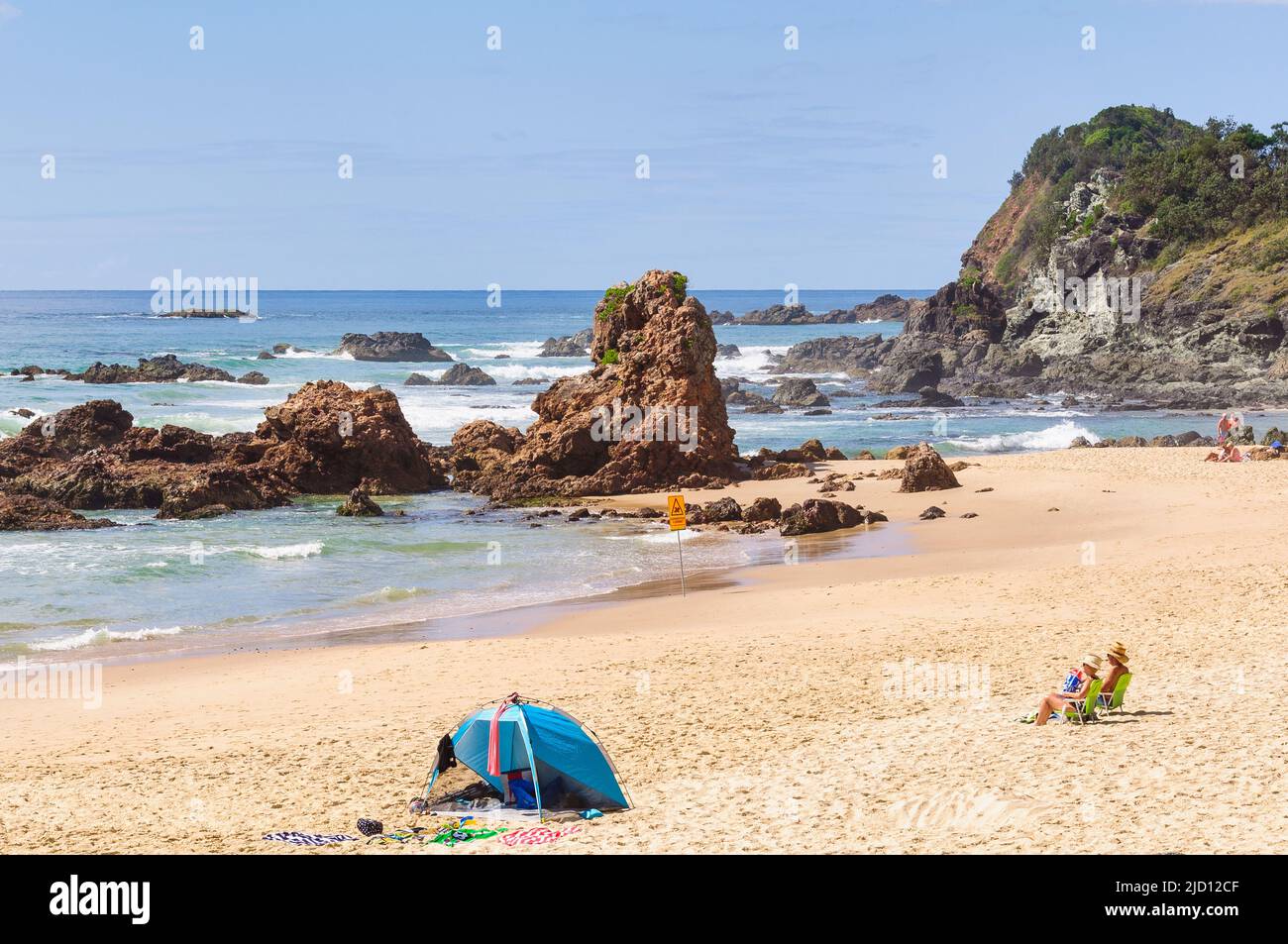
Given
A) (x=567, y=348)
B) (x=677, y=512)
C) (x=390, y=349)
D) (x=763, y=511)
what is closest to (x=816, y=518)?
(x=763, y=511)

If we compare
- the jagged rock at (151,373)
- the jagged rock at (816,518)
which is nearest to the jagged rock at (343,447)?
the jagged rock at (816,518)

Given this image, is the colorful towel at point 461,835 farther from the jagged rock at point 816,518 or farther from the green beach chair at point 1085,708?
the jagged rock at point 816,518

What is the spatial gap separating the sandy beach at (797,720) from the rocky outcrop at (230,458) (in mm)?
13443

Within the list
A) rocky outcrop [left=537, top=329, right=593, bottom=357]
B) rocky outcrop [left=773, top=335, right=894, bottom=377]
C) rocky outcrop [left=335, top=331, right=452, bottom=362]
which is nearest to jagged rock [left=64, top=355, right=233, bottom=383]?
rocky outcrop [left=335, top=331, right=452, bottom=362]

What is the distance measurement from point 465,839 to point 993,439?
36466 millimetres

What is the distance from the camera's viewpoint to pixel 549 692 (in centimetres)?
1341

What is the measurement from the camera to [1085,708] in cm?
1095

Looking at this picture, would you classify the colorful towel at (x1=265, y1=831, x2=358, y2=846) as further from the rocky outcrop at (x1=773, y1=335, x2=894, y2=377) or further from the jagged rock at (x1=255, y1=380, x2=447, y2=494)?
the rocky outcrop at (x1=773, y1=335, x2=894, y2=377)

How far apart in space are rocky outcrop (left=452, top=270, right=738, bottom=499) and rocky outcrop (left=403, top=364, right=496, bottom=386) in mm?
34414

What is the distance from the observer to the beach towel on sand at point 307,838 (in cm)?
884

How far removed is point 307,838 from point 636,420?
22.8m

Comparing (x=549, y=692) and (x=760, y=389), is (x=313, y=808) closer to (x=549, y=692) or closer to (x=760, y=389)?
(x=549, y=692)

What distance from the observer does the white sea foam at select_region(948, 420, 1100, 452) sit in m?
41.1

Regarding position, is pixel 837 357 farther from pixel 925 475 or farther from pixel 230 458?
pixel 230 458
